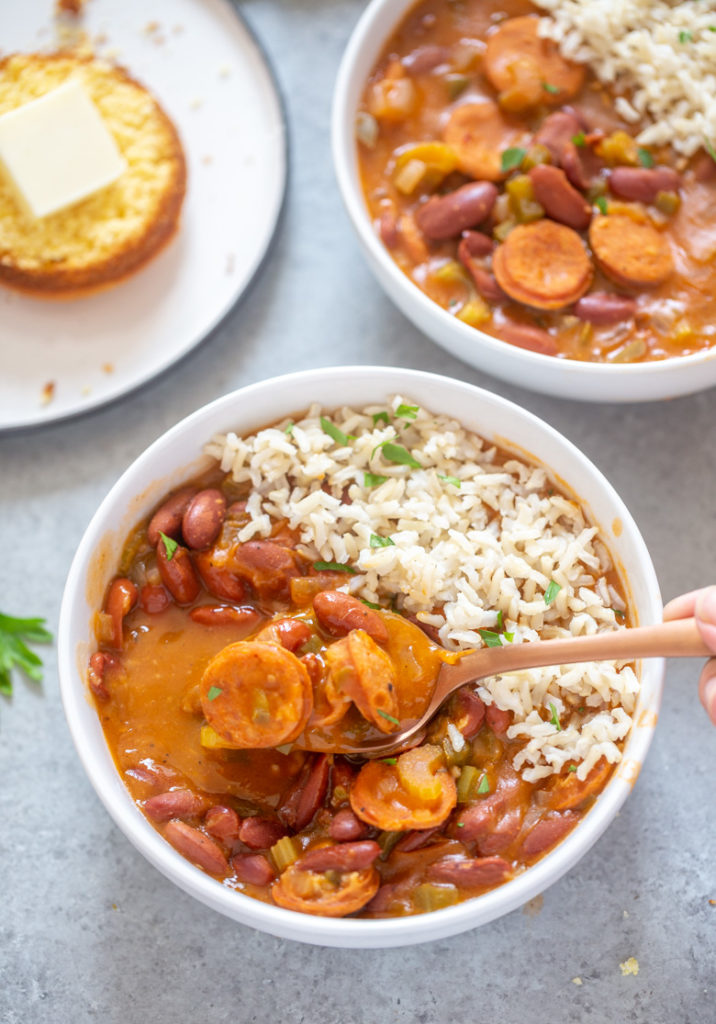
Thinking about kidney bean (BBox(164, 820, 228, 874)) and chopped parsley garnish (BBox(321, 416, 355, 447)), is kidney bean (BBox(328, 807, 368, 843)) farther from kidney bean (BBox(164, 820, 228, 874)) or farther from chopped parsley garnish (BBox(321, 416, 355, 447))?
chopped parsley garnish (BBox(321, 416, 355, 447))

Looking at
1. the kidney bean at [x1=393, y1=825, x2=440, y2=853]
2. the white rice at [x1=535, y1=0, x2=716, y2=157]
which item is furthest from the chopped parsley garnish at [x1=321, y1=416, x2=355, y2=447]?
the white rice at [x1=535, y1=0, x2=716, y2=157]

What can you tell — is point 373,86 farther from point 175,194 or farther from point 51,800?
point 51,800

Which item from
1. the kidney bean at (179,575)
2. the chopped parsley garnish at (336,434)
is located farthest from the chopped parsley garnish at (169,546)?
the chopped parsley garnish at (336,434)

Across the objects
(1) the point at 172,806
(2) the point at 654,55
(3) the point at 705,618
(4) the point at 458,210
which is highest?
(2) the point at 654,55

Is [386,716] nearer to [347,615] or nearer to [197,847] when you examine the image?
[347,615]

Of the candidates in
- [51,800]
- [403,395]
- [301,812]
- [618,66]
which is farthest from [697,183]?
[51,800]

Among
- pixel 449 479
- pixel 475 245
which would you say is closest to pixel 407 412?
pixel 449 479
